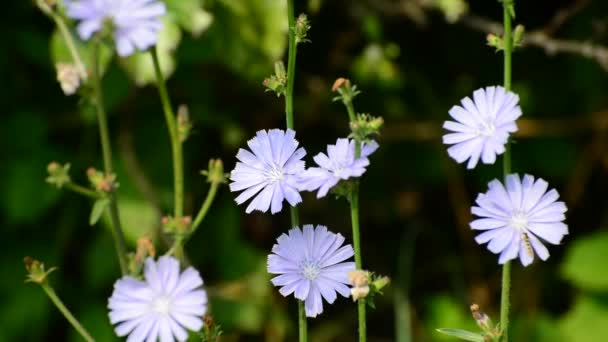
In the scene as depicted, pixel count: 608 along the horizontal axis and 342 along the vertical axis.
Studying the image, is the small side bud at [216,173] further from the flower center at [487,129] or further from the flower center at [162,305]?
the flower center at [487,129]

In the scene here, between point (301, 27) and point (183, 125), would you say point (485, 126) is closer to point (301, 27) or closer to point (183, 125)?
point (301, 27)

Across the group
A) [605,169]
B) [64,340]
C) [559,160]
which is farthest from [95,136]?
[605,169]

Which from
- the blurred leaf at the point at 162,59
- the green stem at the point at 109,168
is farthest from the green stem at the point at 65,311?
the blurred leaf at the point at 162,59

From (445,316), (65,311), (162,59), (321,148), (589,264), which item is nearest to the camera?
(65,311)

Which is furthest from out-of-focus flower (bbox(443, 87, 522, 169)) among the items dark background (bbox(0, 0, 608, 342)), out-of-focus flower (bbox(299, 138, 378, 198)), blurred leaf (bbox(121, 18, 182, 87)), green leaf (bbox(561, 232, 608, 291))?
green leaf (bbox(561, 232, 608, 291))

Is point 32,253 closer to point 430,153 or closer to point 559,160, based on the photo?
point 430,153

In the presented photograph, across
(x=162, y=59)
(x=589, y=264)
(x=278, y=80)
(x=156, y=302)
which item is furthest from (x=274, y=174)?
(x=589, y=264)

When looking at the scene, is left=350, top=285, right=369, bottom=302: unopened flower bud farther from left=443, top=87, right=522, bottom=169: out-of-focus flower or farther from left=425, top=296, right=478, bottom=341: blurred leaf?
left=425, top=296, right=478, bottom=341: blurred leaf
